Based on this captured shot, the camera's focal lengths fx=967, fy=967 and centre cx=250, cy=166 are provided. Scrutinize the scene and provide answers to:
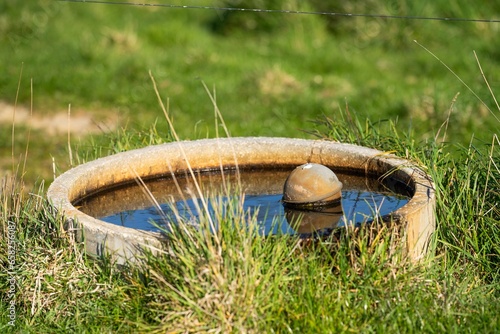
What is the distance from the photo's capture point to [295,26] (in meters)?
9.38

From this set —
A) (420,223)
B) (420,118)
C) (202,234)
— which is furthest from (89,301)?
(420,118)

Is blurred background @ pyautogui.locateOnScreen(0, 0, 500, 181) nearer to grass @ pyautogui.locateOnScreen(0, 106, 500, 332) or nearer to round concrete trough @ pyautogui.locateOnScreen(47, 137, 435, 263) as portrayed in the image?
round concrete trough @ pyautogui.locateOnScreen(47, 137, 435, 263)

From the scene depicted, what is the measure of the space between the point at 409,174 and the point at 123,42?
539 centimetres

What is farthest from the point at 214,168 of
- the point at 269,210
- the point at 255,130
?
the point at 255,130

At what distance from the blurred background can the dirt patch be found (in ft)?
0.04

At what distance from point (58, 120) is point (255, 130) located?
1790 millimetres

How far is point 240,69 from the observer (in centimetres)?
856

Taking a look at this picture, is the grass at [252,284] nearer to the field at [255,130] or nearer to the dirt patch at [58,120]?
the field at [255,130]

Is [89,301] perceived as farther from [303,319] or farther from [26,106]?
[26,106]

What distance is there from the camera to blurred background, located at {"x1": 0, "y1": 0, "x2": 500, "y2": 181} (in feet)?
23.8

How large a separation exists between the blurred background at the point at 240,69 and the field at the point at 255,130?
0.02 meters

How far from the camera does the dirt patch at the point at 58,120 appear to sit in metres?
7.57

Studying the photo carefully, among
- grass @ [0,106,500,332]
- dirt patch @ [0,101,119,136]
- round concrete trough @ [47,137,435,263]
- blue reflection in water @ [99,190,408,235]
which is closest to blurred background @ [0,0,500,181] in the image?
dirt patch @ [0,101,119,136]

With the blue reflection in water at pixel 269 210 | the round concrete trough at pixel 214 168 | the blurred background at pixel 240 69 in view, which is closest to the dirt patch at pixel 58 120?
the blurred background at pixel 240 69
